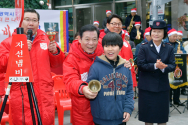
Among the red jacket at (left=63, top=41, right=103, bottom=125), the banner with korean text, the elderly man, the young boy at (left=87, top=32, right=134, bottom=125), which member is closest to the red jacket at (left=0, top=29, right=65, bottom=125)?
the red jacket at (left=63, top=41, right=103, bottom=125)

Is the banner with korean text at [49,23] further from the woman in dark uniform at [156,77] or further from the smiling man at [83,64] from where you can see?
the smiling man at [83,64]

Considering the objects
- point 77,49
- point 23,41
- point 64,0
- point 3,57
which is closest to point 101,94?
point 77,49

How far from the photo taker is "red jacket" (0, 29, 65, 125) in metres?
2.62

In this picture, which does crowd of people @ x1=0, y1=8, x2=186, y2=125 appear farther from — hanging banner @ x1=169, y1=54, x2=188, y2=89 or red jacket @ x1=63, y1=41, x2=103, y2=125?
hanging banner @ x1=169, y1=54, x2=188, y2=89

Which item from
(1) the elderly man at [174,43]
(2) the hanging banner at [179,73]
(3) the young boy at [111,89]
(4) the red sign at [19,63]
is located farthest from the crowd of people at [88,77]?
(1) the elderly man at [174,43]

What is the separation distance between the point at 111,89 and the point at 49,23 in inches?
157

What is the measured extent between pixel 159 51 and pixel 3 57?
2.38 meters

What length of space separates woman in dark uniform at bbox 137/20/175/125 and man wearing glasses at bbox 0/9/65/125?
1.53m

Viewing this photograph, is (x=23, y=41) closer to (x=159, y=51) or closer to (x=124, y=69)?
(x=124, y=69)

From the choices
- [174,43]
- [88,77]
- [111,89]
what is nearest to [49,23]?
[174,43]

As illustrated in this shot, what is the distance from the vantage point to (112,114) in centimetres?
225

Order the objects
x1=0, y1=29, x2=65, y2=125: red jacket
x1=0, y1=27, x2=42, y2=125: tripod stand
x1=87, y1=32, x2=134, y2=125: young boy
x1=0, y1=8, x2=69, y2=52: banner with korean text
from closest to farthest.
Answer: x1=0, y1=27, x2=42, y2=125: tripod stand, x1=87, y1=32, x2=134, y2=125: young boy, x1=0, y1=29, x2=65, y2=125: red jacket, x1=0, y1=8, x2=69, y2=52: banner with korean text

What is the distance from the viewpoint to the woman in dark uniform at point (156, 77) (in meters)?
3.53

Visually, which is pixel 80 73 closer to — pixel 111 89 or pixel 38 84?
pixel 111 89
